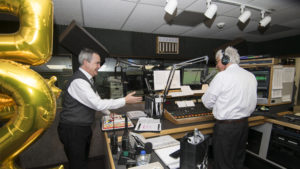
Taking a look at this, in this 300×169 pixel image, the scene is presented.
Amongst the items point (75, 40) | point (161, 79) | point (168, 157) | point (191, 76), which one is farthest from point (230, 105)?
point (75, 40)

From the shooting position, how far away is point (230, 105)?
4.83ft

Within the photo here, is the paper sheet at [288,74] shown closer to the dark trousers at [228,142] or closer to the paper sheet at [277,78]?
the paper sheet at [277,78]

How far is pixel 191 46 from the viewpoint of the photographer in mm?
3592

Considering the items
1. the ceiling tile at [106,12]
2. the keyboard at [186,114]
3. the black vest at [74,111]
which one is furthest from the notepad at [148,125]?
the ceiling tile at [106,12]

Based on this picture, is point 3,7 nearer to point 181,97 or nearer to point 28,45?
point 28,45

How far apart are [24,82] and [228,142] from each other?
179 centimetres

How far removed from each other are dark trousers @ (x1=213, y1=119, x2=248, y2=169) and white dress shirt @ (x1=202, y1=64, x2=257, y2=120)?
0.33ft

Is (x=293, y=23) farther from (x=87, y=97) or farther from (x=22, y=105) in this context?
(x=22, y=105)

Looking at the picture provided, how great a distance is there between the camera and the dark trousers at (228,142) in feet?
4.94

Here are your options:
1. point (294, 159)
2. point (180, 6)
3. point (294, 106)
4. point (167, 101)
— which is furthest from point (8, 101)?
point (294, 106)

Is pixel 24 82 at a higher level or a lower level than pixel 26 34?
lower

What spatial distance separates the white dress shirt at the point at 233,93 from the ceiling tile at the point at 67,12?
2004mm

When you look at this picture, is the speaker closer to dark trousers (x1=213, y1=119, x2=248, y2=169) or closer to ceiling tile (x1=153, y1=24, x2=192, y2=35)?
ceiling tile (x1=153, y1=24, x2=192, y2=35)

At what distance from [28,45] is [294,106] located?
3.18 meters
